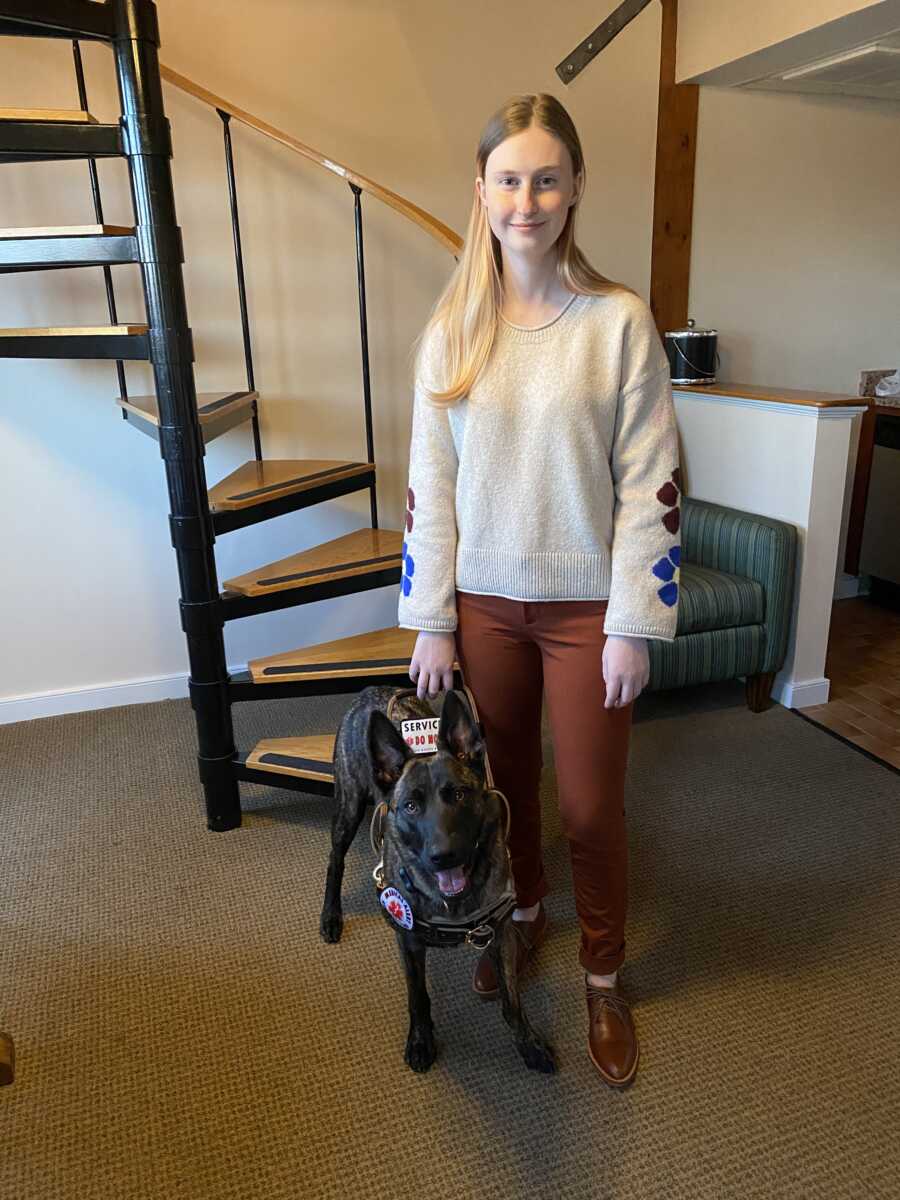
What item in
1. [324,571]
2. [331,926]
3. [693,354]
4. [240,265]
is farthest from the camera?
[693,354]

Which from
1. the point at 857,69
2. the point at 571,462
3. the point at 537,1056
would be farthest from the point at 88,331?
the point at 857,69

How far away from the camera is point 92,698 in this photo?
310cm

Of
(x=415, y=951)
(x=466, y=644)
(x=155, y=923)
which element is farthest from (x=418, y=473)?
(x=155, y=923)

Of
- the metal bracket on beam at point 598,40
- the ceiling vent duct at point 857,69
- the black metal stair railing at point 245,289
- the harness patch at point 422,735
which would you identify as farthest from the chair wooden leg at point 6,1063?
the ceiling vent duct at point 857,69

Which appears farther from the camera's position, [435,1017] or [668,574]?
[435,1017]

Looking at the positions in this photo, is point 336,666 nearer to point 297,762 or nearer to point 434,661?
point 297,762

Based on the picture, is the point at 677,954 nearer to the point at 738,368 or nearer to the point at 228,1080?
the point at 228,1080

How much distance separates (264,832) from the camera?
2.29 metres

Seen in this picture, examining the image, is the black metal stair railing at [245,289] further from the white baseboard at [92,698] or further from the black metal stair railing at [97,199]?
the white baseboard at [92,698]

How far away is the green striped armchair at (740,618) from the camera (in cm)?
275

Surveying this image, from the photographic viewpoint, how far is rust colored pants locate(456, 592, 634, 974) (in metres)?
1.37

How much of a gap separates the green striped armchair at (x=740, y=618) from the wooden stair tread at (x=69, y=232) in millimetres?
1919

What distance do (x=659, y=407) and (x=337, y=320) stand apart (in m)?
2.07

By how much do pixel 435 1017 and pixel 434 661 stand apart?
30.1 inches
